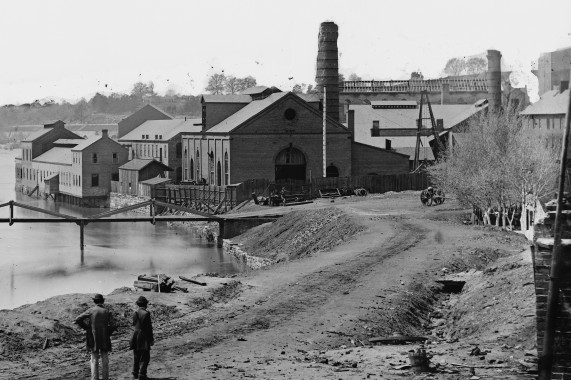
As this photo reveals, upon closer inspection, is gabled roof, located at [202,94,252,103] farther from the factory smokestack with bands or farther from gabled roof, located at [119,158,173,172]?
gabled roof, located at [119,158,173,172]

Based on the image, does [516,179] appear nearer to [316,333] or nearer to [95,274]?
[95,274]

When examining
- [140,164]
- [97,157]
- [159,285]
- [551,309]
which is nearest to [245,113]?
A: [140,164]

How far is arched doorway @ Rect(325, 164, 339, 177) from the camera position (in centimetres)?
7438

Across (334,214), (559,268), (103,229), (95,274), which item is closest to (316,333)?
(559,268)

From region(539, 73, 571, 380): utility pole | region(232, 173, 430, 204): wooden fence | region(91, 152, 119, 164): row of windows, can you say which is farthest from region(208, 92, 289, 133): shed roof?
region(539, 73, 571, 380): utility pole

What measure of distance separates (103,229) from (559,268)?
2196 inches

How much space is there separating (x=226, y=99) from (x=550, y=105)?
27093mm

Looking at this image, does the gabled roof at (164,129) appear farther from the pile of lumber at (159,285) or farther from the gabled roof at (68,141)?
the pile of lumber at (159,285)

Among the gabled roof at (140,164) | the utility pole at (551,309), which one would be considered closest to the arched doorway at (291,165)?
the gabled roof at (140,164)

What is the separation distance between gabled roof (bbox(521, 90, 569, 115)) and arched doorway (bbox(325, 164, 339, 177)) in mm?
20414

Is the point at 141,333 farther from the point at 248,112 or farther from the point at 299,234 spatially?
the point at 248,112

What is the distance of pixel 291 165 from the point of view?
243ft

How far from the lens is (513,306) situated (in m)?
23.3

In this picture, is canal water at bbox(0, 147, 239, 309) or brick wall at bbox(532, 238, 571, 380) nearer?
brick wall at bbox(532, 238, 571, 380)
